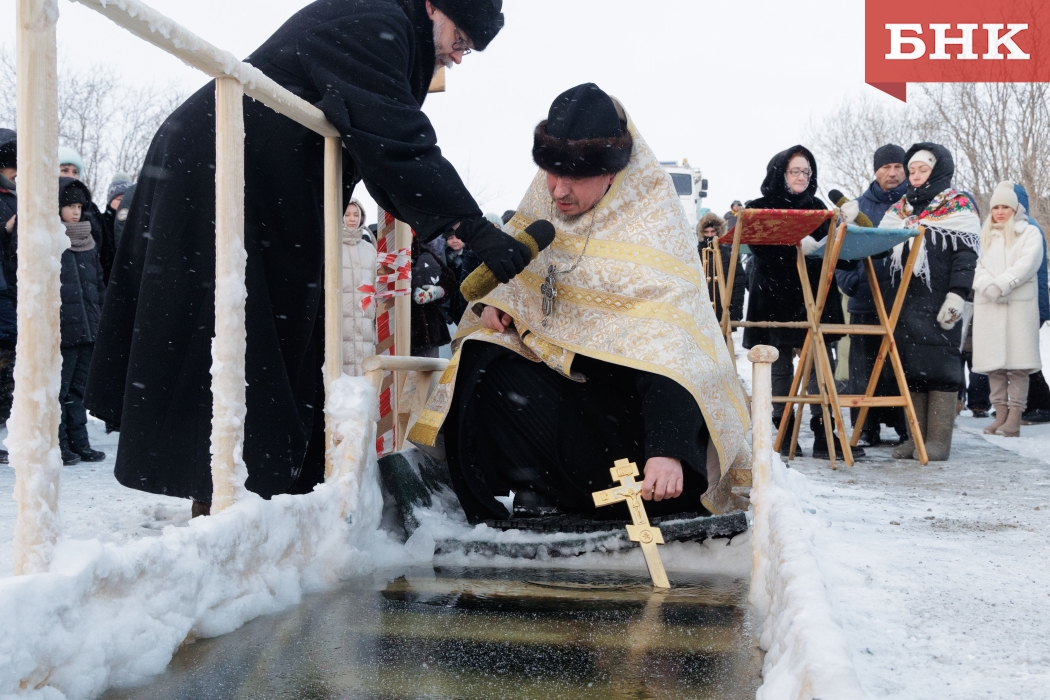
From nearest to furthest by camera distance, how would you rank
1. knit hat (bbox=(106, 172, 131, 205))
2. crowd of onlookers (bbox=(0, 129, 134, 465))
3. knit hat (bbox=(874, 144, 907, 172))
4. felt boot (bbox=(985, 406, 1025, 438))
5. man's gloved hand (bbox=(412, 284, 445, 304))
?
crowd of onlookers (bbox=(0, 129, 134, 465)) → knit hat (bbox=(106, 172, 131, 205)) → man's gloved hand (bbox=(412, 284, 445, 304)) → knit hat (bbox=(874, 144, 907, 172)) → felt boot (bbox=(985, 406, 1025, 438))

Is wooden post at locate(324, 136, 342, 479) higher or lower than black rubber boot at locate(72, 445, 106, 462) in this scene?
higher

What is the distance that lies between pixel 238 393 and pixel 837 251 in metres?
4.12

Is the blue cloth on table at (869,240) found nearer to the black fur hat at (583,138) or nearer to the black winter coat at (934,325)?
the black winter coat at (934,325)

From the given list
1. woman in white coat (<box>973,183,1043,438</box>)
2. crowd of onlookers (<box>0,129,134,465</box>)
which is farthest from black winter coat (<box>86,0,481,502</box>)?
woman in white coat (<box>973,183,1043,438</box>)

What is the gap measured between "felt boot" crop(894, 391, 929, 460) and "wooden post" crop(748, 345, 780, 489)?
145 inches

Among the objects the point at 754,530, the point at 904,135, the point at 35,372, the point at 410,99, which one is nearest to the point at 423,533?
the point at 754,530

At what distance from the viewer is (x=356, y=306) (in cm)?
568

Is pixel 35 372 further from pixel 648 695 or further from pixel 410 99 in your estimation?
pixel 410 99

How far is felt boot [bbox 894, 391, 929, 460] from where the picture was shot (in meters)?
5.85

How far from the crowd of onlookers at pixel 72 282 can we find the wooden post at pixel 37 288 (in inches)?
151

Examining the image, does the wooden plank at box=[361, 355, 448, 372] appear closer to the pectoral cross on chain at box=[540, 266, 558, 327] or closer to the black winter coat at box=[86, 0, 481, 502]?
the black winter coat at box=[86, 0, 481, 502]

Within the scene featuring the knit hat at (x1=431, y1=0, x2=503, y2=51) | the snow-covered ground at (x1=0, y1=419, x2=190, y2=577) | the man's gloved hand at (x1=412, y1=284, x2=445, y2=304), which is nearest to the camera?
the knit hat at (x1=431, y1=0, x2=503, y2=51)

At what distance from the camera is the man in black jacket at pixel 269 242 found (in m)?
2.13

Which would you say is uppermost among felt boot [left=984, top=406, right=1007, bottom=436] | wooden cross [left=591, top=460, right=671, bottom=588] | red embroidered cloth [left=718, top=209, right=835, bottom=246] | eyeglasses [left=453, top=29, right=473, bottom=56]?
eyeglasses [left=453, top=29, right=473, bottom=56]
